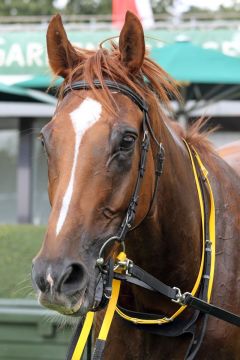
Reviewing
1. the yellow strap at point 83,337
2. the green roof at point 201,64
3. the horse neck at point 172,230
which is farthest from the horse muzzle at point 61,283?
the green roof at point 201,64

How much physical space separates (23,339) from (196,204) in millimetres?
2103

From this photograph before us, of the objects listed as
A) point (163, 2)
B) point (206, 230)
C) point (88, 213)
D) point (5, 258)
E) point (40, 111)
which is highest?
point (88, 213)

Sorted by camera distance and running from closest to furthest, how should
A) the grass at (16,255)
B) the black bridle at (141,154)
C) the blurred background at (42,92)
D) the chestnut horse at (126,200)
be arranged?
1. the chestnut horse at (126,200)
2. the black bridle at (141,154)
3. the grass at (16,255)
4. the blurred background at (42,92)

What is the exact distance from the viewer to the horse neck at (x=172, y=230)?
9.28 feet

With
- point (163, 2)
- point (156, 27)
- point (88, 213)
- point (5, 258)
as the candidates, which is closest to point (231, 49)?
point (156, 27)

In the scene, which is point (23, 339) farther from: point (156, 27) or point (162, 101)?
point (156, 27)

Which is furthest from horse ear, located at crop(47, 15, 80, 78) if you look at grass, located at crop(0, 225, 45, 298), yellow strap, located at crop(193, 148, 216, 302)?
grass, located at crop(0, 225, 45, 298)

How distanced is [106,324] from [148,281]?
235mm

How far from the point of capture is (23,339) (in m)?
4.67

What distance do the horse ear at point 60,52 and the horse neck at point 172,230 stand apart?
42cm

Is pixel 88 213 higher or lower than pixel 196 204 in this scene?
higher

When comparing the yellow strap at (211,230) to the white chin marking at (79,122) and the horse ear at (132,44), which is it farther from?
the white chin marking at (79,122)

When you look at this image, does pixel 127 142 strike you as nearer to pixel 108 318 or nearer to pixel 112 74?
pixel 112 74

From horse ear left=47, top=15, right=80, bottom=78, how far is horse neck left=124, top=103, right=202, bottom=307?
42cm
